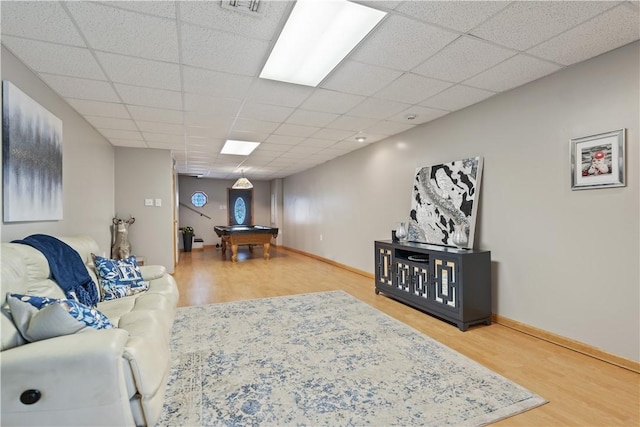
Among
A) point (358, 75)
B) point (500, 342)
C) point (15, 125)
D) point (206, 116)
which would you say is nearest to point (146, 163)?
point (206, 116)

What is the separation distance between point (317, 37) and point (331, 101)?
3.68 ft

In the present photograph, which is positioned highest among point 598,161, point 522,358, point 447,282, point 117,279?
point 598,161

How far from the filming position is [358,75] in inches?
104

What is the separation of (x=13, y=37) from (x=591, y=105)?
4.19 m

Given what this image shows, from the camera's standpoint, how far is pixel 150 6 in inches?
68.4

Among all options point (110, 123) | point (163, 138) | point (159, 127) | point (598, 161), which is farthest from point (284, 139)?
point (598, 161)

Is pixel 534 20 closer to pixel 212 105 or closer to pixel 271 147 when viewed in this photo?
pixel 212 105

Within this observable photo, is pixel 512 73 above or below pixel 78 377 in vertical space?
above

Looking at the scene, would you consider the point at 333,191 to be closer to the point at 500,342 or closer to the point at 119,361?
the point at 500,342

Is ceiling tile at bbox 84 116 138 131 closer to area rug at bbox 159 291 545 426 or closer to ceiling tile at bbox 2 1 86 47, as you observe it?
ceiling tile at bbox 2 1 86 47

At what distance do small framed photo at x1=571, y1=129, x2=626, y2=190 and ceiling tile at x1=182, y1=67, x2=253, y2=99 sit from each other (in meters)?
2.82

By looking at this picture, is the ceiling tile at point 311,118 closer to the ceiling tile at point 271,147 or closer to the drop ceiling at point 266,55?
the drop ceiling at point 266,55

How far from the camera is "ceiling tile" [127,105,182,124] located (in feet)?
11.2

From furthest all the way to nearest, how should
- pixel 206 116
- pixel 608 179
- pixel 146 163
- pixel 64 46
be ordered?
pixel 146 163 → pixel 206 116 → pixel 608 179 → pixel 64 46
